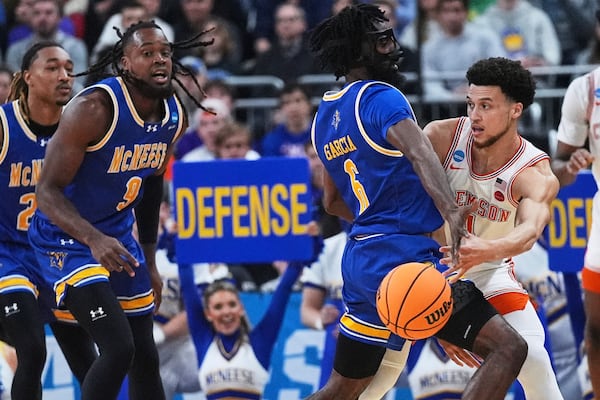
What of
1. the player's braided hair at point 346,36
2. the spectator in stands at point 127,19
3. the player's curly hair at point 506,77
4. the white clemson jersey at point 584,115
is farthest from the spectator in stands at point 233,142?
the player's curly hair at point 506,77

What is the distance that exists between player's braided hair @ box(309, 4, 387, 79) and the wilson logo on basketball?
1.23 meters

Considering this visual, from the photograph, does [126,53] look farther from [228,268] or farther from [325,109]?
[228,268]

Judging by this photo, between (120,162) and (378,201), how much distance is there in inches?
55.1

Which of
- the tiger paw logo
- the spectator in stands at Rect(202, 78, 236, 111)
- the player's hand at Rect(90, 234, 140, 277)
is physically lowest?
the tiger paw logo

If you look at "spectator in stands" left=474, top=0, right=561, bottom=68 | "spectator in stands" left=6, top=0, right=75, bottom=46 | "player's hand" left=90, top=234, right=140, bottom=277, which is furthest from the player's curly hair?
"spectator in stands" left=6, top=0, right=75, bottom=46

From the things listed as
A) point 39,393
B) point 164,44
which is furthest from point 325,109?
point 39,393

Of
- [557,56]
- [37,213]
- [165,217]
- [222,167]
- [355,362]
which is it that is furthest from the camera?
[557,56]

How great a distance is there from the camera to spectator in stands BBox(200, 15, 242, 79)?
37.5ft

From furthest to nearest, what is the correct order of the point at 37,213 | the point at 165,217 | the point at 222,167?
the point at 165,217 → the point at 222,167 → the point at 37,213

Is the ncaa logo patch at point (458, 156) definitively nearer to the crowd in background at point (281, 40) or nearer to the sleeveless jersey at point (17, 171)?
the sleeveless jersey at point (17, 171)

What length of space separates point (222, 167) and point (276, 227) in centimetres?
53

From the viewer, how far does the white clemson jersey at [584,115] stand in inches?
272

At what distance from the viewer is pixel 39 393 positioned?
20.8 feet

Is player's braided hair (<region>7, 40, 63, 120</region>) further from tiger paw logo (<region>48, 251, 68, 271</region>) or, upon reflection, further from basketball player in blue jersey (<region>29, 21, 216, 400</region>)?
tiger paw logo (<region>48, 251, 68, 271</region>)
